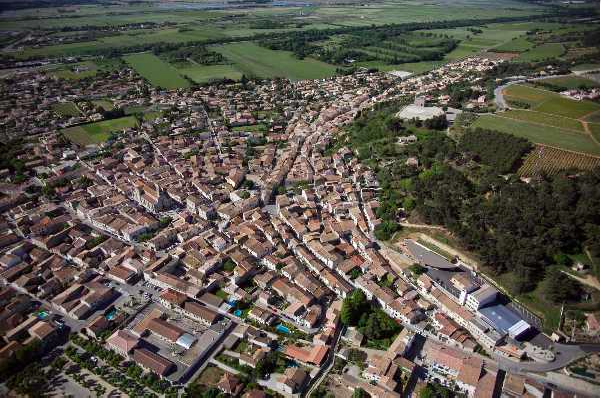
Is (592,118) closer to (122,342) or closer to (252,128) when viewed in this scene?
(252,128)

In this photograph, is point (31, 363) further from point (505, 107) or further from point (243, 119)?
point (505, 107)

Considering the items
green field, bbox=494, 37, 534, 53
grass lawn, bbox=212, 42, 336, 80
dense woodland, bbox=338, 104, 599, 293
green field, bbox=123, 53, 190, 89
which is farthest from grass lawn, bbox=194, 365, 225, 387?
green field, bbox=494, 37, 534, 53

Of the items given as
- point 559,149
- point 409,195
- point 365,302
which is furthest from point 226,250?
point 559,149

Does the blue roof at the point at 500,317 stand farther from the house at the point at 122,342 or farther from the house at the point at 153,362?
the house at the point at 122,342

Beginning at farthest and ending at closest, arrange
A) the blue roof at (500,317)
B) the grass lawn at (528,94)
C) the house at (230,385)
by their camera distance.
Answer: the grass lawn at (528,94) < the blue roof at (500,317) < the house at (230,385)

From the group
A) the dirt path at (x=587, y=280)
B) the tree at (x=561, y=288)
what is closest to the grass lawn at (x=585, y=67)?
the dirt path at (x=587, y=280)

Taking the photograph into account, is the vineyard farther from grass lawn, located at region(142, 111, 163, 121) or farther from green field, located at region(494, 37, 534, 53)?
green field, located at region(494, 37, 534, 53)

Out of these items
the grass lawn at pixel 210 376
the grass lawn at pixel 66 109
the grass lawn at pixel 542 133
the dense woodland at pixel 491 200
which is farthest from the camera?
the grass lawn at pixel 66 109
